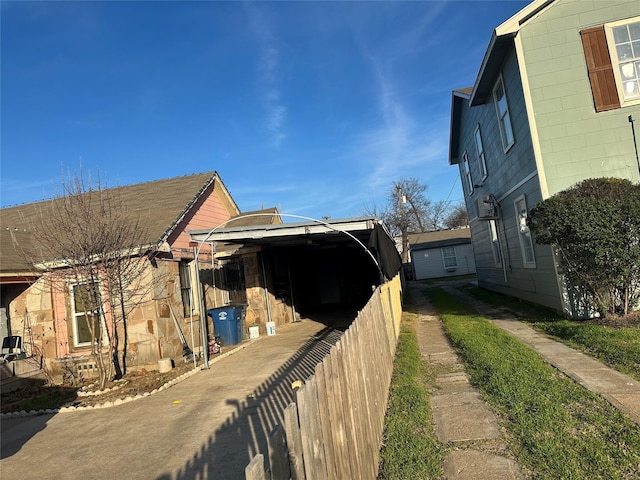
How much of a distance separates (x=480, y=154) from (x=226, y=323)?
1026 cm

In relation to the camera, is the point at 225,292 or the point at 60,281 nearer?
the point at 60,281

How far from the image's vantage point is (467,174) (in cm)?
1811

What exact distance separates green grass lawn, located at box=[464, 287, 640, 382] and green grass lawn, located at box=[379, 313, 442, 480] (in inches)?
94.5

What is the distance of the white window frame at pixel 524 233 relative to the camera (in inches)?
406

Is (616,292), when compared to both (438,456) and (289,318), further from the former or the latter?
(289,318)

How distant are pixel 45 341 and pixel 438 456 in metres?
9.45

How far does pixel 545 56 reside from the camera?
29.4ft

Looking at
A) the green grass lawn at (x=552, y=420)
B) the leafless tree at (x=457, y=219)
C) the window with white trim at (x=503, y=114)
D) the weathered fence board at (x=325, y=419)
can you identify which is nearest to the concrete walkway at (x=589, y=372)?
the green grass lawn at (x=552, y=420)

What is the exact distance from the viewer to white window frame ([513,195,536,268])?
1030 centimetres

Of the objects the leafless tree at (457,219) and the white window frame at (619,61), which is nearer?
the white window frame at (619,61)

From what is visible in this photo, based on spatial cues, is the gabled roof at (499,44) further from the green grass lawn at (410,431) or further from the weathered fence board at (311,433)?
the weathered fence board at (311,433)

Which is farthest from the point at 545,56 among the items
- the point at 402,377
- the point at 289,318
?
the point at 289,318

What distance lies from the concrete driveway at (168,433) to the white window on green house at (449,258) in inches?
1125

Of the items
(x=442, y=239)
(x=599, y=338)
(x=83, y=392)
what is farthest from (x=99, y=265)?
(x=442, y=239)
